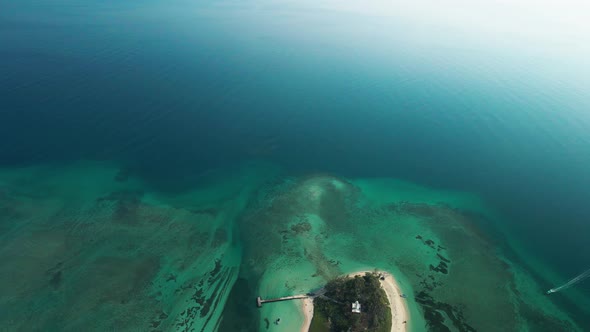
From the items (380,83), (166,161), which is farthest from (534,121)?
(166,161)

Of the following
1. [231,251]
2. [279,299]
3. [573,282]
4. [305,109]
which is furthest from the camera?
[305,109]

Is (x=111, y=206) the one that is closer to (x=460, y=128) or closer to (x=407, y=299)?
(x=407, y=299)

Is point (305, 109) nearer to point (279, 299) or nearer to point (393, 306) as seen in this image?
point (279, 299)

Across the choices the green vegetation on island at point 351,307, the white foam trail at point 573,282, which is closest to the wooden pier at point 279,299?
the green vegetation on island at point 351,307

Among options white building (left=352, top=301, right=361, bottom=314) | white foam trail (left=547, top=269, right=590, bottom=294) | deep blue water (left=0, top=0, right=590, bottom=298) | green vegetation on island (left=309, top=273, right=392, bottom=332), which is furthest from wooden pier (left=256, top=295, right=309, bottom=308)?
white foam trail (left=547, top=269, right=590, bottom=294)

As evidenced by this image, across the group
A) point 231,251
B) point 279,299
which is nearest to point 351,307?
point 279,299

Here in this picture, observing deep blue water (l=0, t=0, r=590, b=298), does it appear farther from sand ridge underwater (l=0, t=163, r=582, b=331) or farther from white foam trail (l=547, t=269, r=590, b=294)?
sand ridge underwater (l=0, t=163, r=582, b=331)

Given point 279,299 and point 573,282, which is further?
point 573,282
